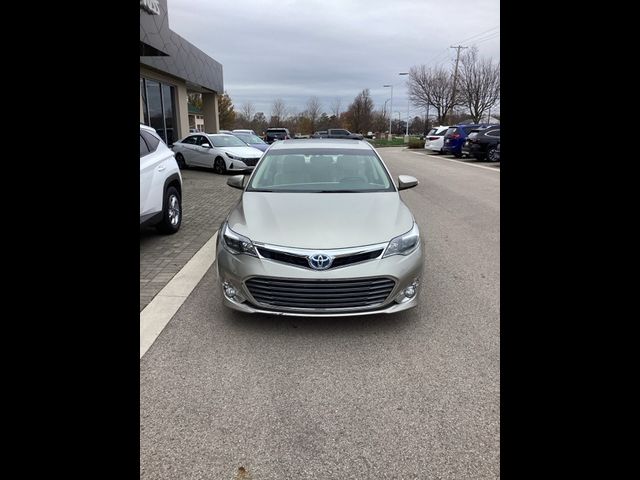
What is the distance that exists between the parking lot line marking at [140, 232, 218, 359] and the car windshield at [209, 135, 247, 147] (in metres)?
11.6

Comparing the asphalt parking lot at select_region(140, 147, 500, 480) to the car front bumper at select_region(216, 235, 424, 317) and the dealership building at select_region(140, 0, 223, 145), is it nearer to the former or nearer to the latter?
the car front bumper at select_region(216, 235, 424, 317)

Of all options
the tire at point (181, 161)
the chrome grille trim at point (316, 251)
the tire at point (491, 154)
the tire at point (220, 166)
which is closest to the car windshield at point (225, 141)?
the tire at point (220, 166)

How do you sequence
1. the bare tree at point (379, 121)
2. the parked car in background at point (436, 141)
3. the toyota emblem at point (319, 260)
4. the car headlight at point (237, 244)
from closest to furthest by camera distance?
1. the toyota emblem at point (319, 260)
2. the car headlight at point (237, 244)
3. the parked car in background at point (436, 141)
4. the bare tree at point (379, 121)

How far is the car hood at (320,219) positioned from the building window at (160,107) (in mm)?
15793

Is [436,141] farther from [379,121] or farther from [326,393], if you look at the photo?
[379,121]

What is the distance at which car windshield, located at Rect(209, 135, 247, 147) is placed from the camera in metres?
16.5

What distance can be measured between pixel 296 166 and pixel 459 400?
3231mm

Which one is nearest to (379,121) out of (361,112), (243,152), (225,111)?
(361,112)

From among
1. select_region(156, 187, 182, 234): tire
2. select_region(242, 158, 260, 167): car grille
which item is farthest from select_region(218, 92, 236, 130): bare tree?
select_region(156, 187, 182, 234): tire

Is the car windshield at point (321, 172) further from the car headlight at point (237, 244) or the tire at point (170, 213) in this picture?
the tire at point (170, 213)

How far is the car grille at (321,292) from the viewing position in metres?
3.23

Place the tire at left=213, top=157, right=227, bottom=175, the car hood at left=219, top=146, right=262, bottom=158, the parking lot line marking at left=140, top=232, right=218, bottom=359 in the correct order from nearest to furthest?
the parking lot line marking at left=140, top=232, right=218, bottom=359 → the car hood at left=219, top=146, right=262, bottom=158 → the tire at left=213, top=157, right=227, bottom=175

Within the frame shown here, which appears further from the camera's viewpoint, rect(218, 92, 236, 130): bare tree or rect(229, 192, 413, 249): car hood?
rect(218, 92, 236, 130): bare tree
